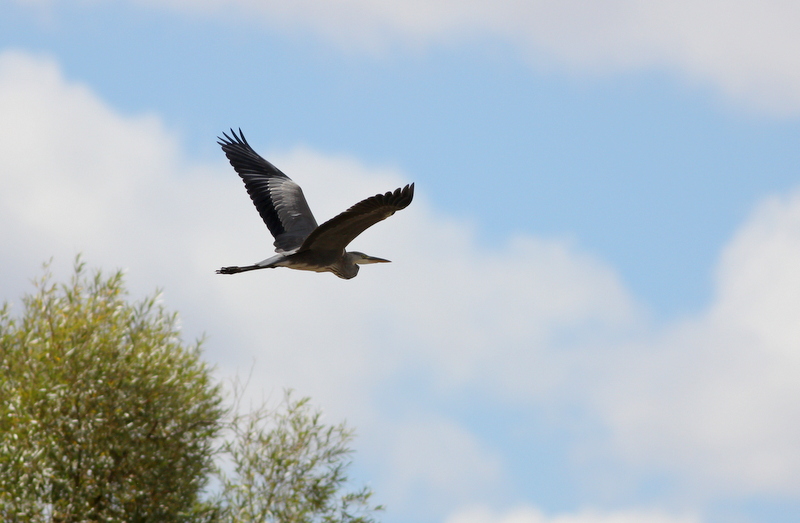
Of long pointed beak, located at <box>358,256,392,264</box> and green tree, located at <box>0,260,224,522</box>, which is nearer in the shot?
green tree, located at <box>0,260,224,522</box>

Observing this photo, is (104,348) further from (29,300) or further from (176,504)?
(176,504)

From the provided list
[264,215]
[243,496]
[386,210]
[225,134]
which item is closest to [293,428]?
[243,496]

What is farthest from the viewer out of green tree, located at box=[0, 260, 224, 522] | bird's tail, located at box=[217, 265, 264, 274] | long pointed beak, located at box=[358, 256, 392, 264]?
long pointed beak, located at box=[358, 256, 392, 264]

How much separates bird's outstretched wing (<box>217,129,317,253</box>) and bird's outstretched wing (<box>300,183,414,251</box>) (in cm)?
132

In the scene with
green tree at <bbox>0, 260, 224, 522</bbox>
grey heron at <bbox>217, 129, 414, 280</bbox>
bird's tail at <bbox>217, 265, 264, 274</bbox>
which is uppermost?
grey heron at <bbox>217, 129, 414, 280</bbox>

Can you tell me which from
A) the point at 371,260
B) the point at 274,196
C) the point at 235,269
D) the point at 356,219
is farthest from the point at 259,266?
the point at 274,196

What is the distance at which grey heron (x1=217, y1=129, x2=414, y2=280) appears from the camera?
438 inches

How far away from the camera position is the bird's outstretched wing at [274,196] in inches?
568

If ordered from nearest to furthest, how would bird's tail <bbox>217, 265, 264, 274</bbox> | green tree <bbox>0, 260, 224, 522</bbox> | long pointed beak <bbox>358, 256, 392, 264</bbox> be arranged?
green tree <bbox>0, 260, 224, 522</bbox> → bird's tail <bbox>217, 265, 264, 274</bbox> → long pointed beak <bbox>358, 256, 392, 264</bbox>

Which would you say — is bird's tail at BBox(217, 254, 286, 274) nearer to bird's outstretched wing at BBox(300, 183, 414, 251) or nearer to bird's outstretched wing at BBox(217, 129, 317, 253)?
bird's outstretched wing at BBox(300, 183, 414, 251)

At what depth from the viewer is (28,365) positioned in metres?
10.4

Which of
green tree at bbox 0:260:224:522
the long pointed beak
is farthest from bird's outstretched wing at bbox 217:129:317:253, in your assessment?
green tree at bbox 0:260:224:522

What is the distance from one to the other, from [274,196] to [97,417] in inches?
234

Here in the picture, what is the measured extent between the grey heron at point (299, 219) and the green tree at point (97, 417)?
203 centimetres
